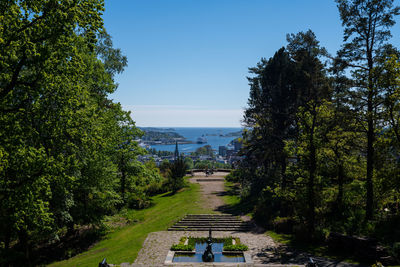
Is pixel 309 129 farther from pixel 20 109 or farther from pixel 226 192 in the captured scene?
pixel 226 192

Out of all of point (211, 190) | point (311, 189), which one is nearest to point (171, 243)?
point (311, 189)

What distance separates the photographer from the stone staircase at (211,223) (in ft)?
72.3

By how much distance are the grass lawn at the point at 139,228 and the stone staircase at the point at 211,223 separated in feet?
3.59

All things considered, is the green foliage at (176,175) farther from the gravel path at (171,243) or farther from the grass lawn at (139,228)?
the gravel path at (171,243)

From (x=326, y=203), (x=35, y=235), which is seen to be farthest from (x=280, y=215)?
(x=35, y=235)

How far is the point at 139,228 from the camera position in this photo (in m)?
22.8

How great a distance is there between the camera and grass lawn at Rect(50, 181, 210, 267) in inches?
648

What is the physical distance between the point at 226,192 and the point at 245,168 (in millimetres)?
6305

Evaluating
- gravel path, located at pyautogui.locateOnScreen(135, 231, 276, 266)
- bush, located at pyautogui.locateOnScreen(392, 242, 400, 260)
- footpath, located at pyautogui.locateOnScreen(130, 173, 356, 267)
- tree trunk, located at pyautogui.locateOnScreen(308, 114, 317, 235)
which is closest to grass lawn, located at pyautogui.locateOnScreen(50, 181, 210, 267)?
gravel path, located at pyautogui.locateOnScreen(135, 231, 276, 266)

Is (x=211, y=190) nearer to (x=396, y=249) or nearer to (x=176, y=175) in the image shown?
(x=176, y=175)

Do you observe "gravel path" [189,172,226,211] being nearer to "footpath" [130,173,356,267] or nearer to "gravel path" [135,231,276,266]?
"footpath" [130,173,356,267]

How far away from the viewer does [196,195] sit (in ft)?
114

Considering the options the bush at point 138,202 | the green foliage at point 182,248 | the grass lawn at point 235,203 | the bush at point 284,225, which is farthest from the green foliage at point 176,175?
the green foliage at point 182,248

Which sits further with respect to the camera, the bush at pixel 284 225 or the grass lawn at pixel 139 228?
the bush at pixel 284 225
